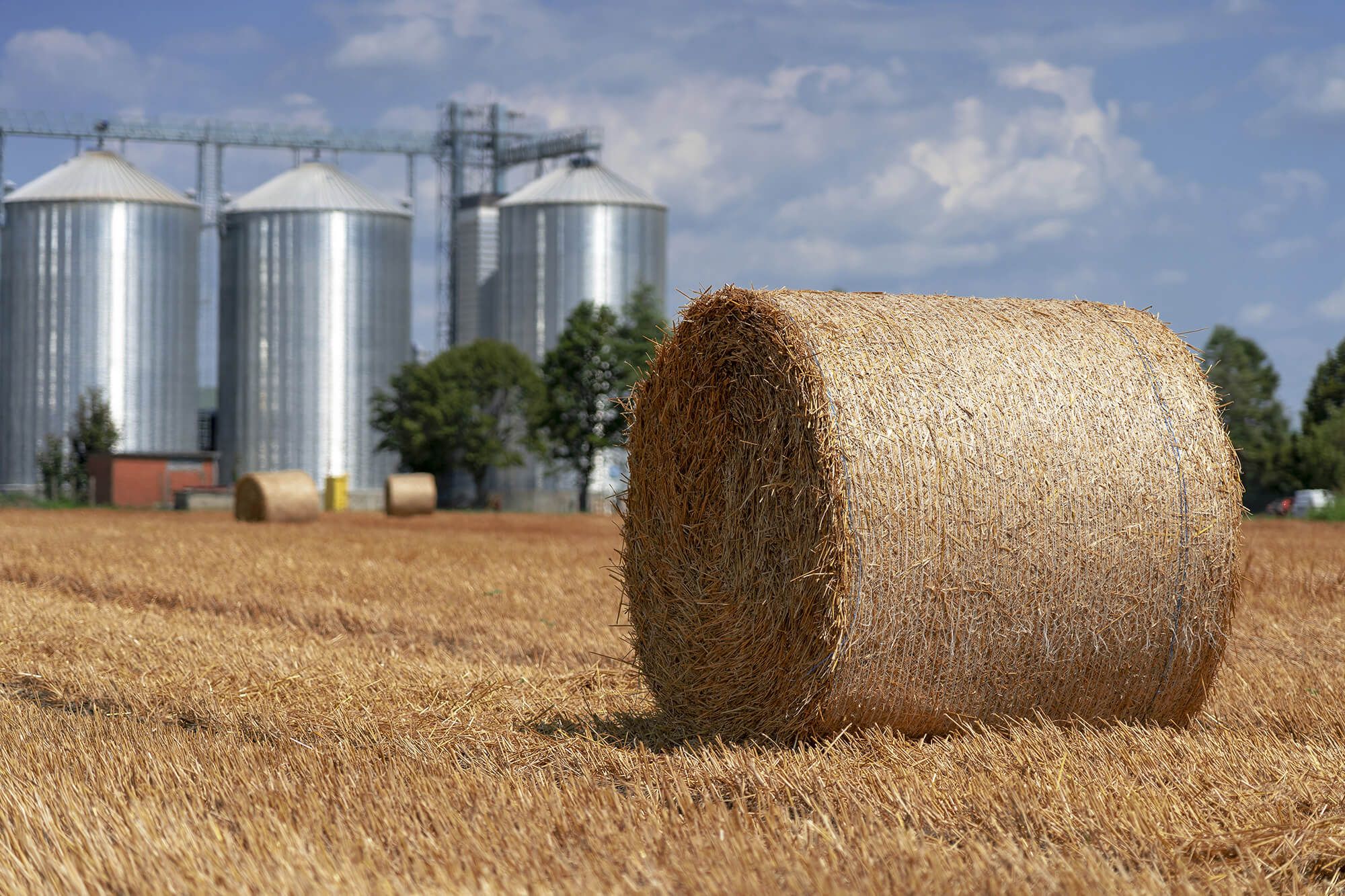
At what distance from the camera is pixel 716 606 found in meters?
6.59

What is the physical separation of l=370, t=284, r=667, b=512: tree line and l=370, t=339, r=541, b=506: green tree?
36 millimetres

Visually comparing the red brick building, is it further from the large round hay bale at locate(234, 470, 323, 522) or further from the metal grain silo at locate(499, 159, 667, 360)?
the large round hay bale at locate(234, 470, 323, 522)

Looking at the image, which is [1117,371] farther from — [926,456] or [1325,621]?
[1325,621]

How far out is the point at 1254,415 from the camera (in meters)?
62.9

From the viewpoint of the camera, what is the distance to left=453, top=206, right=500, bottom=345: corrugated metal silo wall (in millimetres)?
55750

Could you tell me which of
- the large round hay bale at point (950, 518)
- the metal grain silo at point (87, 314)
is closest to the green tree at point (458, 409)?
the metal grain silo at point (87, 314)

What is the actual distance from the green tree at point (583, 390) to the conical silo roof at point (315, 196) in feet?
28.8

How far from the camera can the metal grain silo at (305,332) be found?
166 feet

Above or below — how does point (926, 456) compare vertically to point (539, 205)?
below

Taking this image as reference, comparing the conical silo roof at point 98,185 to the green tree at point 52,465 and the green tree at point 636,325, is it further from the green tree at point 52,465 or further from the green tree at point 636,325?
the green tree at point 636,325

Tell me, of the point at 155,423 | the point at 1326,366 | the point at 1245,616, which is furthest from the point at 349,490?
the point at 1245,616

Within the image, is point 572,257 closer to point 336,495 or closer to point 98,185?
point 336,495

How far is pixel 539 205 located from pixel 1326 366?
31992 millimetres

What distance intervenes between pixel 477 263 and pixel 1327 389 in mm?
33864
